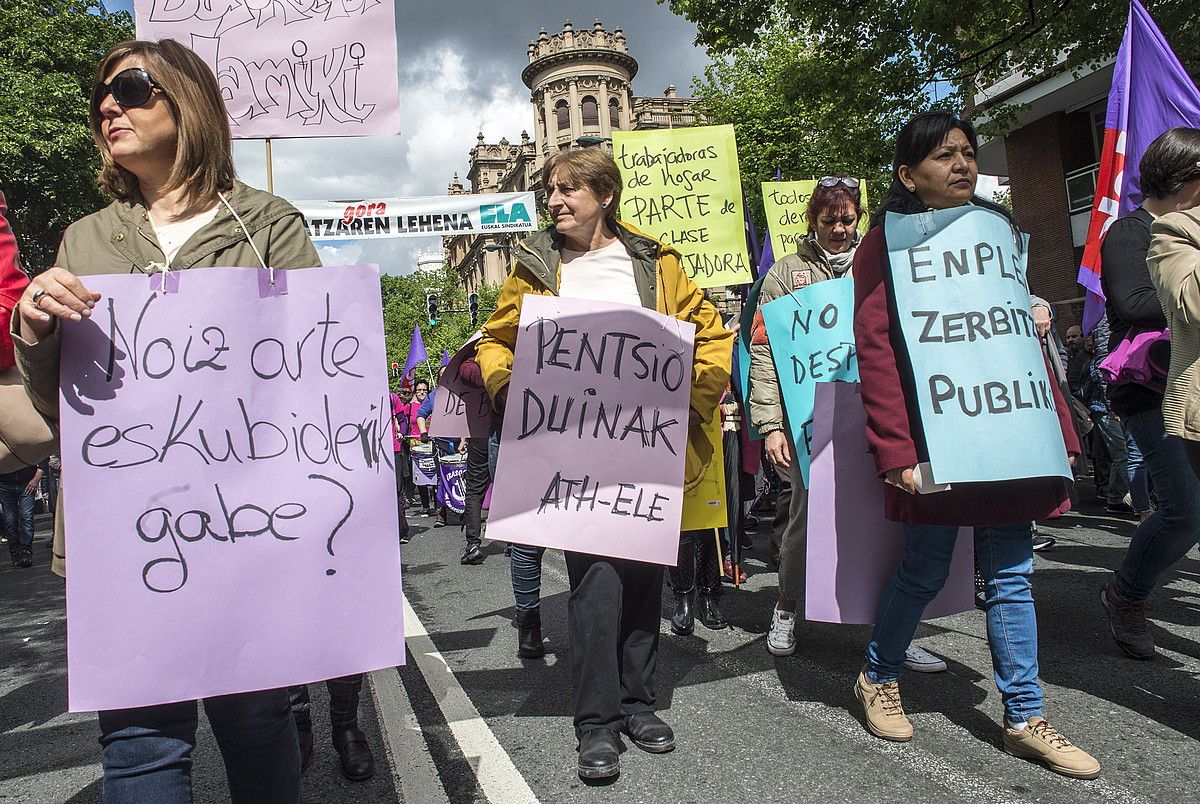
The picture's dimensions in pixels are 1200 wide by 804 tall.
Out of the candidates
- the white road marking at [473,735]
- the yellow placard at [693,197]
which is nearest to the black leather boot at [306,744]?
the white road marking at [473,735]

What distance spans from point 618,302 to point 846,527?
45.5 inches

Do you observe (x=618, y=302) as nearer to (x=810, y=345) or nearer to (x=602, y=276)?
(x=602, y=276)

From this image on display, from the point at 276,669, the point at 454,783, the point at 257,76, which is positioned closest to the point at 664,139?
the point at 257,76

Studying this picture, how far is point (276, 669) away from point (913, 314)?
6.68ft

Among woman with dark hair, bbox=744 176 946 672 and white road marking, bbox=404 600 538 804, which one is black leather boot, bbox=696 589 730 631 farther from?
white road marking, bbox=404 600 538 804

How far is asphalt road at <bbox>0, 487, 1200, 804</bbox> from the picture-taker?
2611mm

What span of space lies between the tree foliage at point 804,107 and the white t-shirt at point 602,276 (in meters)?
8.23

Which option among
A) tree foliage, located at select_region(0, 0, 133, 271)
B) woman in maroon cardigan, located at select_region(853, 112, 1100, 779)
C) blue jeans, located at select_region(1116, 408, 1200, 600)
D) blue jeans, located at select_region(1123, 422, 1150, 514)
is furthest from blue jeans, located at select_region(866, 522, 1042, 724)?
tree foliage, located at select_region(0, 0, 133, 271)

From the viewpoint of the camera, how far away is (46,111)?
18.1 metres

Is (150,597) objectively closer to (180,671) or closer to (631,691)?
(180,671)

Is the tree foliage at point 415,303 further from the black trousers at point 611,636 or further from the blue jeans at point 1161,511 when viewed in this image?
the black trousers at point 611,636

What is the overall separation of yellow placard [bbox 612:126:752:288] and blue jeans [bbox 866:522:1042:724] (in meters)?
3.71

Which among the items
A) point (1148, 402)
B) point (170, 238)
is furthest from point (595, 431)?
point (1148, 402)

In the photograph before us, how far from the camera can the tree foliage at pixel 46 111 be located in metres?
17.7
